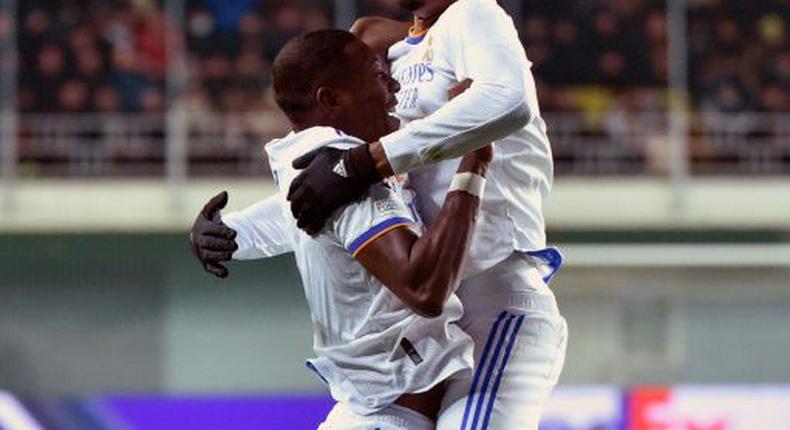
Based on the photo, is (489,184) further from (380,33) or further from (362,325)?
(380,33)

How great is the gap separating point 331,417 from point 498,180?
480mm

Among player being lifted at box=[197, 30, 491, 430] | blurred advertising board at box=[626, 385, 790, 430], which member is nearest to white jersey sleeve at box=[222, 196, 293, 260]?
player being lifted at box=[197, 30, 491, 430]

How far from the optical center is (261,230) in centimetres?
320

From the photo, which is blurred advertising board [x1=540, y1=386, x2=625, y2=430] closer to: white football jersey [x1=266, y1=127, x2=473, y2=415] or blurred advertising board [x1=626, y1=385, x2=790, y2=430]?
blurred advertising board [x1=626, y1=385, x2=790, y2=430]

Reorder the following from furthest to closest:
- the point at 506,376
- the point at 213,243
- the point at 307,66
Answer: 1. the point at 213,243
2. the point at 506,376
3. the point at 307,66

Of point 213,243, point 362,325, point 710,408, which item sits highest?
point 213,243

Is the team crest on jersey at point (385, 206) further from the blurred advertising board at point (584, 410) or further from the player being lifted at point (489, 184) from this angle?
the blurred advertising board at point (584, 410)

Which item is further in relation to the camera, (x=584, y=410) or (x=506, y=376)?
(x=584, y=410)

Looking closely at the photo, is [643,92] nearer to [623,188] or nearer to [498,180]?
[623,188]

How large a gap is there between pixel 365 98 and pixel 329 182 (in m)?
0.20

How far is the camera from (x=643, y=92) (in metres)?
9.09

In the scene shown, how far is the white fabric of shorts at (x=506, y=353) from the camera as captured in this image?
2.89m

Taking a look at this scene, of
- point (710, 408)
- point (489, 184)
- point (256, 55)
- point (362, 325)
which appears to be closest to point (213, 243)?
point (362, 325)

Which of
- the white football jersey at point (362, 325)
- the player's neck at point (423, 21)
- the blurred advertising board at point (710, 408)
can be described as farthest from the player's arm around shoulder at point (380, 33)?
the blurred advertising board at point (710, 408)
